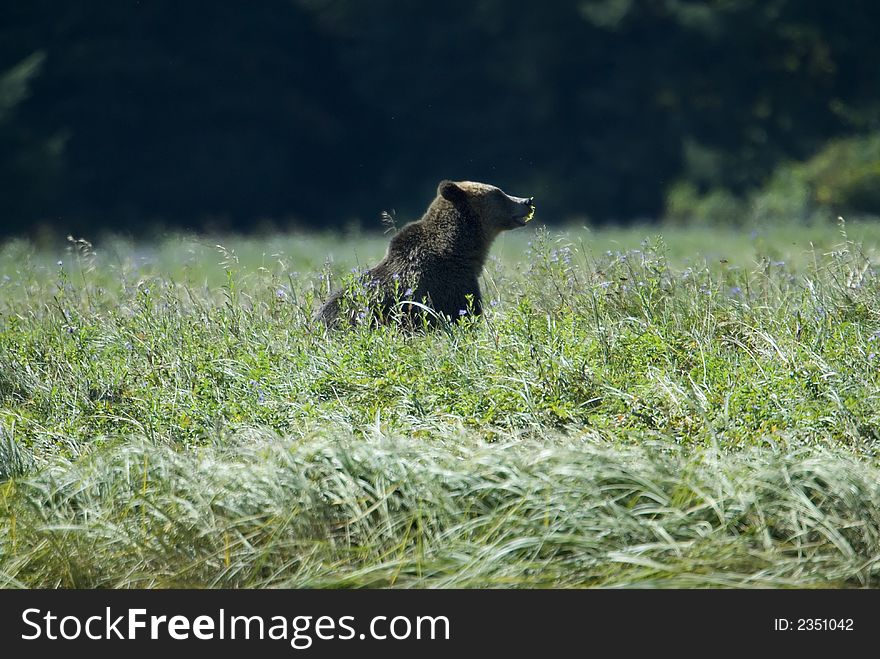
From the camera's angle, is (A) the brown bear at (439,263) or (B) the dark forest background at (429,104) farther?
(B) the dark forest background at (429,104)

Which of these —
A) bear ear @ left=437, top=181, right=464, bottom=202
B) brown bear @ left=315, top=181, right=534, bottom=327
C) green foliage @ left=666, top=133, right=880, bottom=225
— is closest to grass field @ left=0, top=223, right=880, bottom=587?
brown bear @ left=315, top=181, right=534, bottom=327

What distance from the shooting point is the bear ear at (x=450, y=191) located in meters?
8.21

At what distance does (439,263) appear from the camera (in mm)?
7863

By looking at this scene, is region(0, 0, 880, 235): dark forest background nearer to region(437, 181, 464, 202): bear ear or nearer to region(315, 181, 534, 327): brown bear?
region(315, 181, 534, 327): brown bear

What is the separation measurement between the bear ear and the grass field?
0.74 metres

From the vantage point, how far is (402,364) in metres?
6.40

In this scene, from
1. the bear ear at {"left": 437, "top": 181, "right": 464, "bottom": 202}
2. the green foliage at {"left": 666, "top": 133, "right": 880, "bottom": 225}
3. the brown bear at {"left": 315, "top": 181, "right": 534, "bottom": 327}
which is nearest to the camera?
the brown bear at {"left": 315, "top": 181, "right": 534, "bottom": 327}

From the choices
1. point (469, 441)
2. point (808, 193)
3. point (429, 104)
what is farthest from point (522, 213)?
point (429, 104)

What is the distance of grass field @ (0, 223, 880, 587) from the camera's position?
4.52m

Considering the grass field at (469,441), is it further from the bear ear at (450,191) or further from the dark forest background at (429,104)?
the dark forest background at (429,104)

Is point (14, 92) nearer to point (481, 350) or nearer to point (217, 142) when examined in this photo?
point (217, 142)

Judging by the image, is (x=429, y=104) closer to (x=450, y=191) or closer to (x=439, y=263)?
(x=450, y=191)

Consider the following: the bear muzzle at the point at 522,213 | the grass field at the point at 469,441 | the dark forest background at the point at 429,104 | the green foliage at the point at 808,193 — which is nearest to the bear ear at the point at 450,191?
the bear muzzle at the point at 522,213

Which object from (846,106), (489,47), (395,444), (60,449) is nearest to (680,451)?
(395,444)
